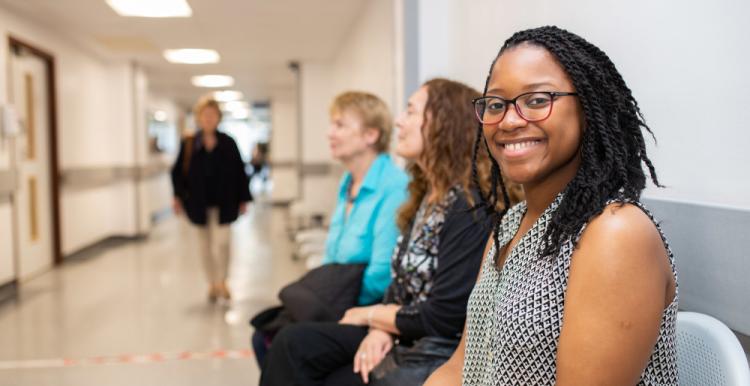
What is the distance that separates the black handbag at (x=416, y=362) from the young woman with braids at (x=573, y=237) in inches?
18.1

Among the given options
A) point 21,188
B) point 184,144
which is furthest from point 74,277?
point 184,144

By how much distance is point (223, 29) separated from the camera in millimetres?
6840

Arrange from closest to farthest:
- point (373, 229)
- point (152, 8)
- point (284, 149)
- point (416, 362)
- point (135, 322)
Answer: point (416, 362) < point (373, 229) < point (135, 322) < point (152, 8) < point (284, 149)

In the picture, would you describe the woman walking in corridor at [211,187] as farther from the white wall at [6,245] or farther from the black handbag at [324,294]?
the black handbag at [324,294]

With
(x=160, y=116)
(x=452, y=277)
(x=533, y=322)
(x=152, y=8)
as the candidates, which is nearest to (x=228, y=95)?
(x=160, y=116)

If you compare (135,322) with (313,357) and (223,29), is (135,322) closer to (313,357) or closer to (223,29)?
(313,357)

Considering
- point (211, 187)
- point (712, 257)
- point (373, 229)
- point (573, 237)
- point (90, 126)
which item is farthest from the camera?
point (90, 126)

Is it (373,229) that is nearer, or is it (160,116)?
(373,229)

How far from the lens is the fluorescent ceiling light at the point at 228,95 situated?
1391 cm

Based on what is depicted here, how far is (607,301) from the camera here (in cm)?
92

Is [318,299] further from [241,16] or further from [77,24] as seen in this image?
[77,24]

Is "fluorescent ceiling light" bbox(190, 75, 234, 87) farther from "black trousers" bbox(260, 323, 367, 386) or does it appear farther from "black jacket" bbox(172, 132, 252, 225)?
"black trousers" bbox(260, 323, 367, 386)

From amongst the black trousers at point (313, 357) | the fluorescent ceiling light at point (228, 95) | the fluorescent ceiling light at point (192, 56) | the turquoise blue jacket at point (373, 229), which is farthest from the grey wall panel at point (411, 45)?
the fluorescent ceiling light at point (228, 95)

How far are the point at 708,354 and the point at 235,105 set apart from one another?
17062 mm
